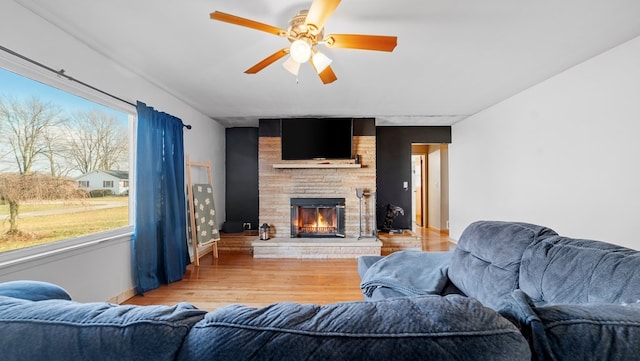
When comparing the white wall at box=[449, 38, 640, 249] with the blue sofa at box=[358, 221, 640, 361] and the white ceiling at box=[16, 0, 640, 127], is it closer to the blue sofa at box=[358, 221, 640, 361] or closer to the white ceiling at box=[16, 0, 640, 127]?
the white ceiling at box=[16, 0, 640, 127]

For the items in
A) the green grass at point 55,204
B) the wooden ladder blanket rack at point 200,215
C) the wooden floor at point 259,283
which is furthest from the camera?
the wooden ladder blanket rack at point 200,215

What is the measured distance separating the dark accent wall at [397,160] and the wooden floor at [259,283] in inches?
66.0

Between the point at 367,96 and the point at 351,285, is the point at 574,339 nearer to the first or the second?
the point at 351,285

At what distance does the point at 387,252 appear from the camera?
4.37 metres

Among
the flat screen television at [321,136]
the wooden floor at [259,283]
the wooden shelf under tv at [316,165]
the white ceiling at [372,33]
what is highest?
the white ceiling at [372,33]

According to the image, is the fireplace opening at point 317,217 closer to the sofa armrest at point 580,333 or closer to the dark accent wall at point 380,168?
the dark accent wall at point 380,168

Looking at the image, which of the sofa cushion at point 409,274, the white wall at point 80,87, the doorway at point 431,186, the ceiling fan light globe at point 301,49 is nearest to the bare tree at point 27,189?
the white wall at point 80,87

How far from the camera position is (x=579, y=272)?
1091 millimetres

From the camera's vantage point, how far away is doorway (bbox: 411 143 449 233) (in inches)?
230

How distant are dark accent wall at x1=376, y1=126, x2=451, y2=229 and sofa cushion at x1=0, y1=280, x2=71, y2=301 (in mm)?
4676

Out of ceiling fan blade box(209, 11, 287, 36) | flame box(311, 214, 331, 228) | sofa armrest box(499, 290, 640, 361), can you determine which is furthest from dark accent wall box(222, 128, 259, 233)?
sofa armrest box(499, 290, 640, 361)

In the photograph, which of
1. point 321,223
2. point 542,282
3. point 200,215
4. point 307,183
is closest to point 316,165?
point 307,183

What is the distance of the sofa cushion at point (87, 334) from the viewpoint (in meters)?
0.53

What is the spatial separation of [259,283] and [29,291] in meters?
2.36
